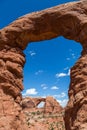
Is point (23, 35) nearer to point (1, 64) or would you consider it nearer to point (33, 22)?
point (33, 22)

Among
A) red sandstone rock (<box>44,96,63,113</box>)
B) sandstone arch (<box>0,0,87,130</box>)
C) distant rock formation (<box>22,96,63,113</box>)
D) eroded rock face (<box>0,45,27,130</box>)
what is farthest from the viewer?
distant rock formation (<box>22,96,63,113</box>)

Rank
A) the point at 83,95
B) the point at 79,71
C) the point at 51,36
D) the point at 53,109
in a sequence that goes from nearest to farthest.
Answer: the point at 83,95, the point at 79,71, the point at 51,36, the point at 53,109

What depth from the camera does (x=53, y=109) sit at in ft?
176

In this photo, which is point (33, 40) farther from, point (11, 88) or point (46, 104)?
point (46, 104)

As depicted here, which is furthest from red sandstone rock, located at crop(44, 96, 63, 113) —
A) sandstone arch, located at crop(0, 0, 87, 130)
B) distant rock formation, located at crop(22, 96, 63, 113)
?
sandstone arch, located at crop(0, 0, 87, 130)

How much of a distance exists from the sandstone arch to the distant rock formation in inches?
1474

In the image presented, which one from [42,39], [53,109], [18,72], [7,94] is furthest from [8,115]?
[53,109]

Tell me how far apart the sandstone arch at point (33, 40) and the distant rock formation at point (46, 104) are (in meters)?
37.4

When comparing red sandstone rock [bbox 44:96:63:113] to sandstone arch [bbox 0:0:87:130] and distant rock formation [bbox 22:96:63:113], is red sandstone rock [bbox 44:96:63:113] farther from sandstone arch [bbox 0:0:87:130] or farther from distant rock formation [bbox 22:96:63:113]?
sandstone arch [bbox 0:0:87:130]

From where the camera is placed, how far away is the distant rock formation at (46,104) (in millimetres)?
53062

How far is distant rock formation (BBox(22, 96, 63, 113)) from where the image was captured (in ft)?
174

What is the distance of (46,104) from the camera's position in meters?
53.5

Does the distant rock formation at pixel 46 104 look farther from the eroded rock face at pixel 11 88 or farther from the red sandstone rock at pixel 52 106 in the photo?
the eroded rock face at pixel 11 88

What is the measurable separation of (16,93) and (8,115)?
1396mm
